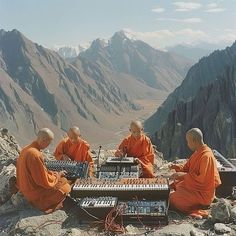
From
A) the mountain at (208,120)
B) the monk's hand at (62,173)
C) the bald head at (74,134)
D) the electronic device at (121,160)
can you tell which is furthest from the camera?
the mountain at (208,120)

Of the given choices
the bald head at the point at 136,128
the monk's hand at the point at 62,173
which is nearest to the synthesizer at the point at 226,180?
the bald head at the point at 136,128

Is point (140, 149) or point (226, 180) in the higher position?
point (140, 149)

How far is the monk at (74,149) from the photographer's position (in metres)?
16.9

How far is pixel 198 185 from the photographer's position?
1233cm

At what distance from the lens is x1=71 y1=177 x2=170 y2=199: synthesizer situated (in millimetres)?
12156

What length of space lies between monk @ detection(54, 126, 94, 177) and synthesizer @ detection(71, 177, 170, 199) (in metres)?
4.27

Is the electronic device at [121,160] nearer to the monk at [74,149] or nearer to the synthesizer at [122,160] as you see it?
the synthesizer at [122,160]

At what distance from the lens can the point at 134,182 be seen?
1280 centimetres

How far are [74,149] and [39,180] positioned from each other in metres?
4.74

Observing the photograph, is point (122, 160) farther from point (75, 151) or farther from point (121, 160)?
point (75, 151)

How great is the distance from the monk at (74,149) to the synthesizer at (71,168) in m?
1.79

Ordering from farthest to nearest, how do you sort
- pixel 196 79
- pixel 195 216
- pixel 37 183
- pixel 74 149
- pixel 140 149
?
1. pixel 196 79
2. pixel 74 149
3. pixel 140 149
4. pixel 37 183
5. pixel 195 216

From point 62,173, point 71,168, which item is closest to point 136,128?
point 71,168

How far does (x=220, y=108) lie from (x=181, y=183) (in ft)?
230
